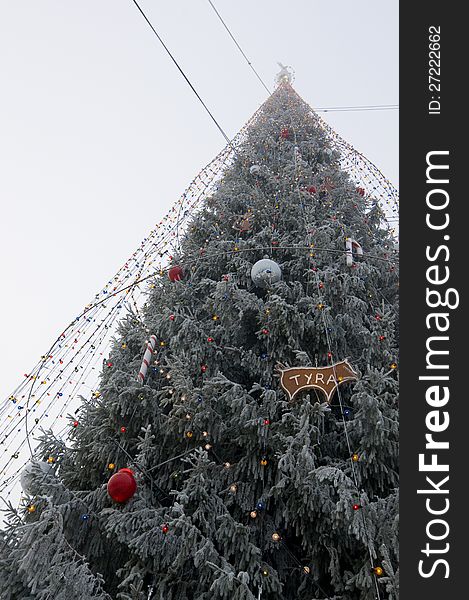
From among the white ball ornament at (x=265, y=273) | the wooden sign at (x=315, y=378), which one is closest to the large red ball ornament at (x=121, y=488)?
the wooden sign at (x=315, y=378)

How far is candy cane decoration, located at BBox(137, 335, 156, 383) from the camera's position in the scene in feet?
12.6

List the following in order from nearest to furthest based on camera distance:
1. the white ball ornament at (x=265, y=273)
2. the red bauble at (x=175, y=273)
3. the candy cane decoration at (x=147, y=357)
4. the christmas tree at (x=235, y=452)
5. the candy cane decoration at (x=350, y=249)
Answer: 1. the christmas tree at (x=235, y=452)
2. the candy cane decoration at (x=147, y=357)
3. the white ball ornament at (x=265, y=273)
4. the candy cane decoration at (x=350, y=249)
5. the red bauble at (x=175, y=273)

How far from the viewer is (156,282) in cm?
529

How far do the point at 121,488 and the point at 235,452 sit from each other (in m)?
0.99

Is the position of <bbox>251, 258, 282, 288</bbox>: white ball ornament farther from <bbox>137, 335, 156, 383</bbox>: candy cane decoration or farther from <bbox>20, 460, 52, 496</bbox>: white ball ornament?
<bbox>20, 460, 52, 496</bbox>: white ball ornament

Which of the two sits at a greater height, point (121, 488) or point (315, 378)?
point (315, 378)

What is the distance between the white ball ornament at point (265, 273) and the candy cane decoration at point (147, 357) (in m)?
1.13

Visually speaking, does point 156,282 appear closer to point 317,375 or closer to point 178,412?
point 178,412

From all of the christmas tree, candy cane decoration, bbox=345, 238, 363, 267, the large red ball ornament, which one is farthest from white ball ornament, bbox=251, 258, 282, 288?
the large red ball ornament

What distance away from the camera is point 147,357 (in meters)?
3.97

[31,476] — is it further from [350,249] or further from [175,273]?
[350,249]

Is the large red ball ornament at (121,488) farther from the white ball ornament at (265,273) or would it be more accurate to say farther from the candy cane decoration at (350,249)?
the candy cane decoration at (350,249)

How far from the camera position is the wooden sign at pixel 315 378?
3.34 m

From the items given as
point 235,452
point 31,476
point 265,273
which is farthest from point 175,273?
point 31,476
